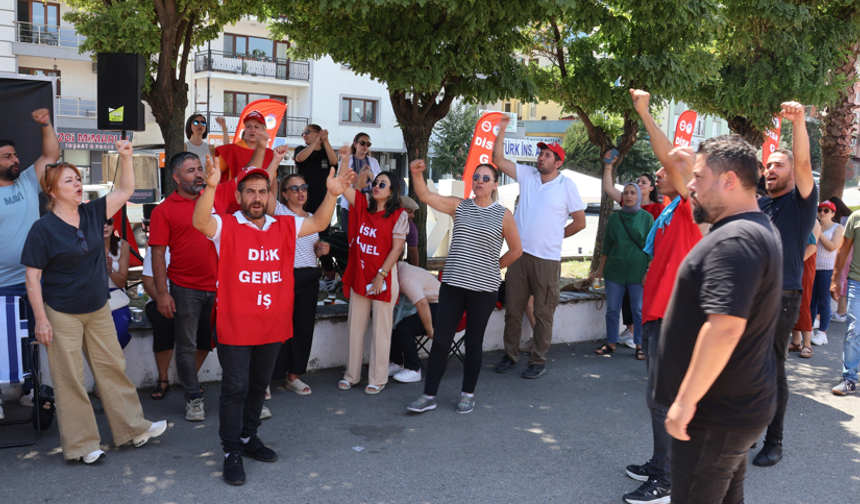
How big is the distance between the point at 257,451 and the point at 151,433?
2.64 feet

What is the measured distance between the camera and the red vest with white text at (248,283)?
13.8 ft

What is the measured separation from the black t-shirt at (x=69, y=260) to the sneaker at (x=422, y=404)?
2.43 metres

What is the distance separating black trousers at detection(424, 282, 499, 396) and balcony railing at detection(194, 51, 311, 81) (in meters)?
29.9

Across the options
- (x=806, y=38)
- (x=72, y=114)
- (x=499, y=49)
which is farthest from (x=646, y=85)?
(x=72, y=114)

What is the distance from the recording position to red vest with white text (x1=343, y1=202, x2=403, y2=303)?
6.08 m

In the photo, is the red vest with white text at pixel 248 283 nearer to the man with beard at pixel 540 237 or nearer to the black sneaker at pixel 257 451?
the black sneaker at pixel 257 451

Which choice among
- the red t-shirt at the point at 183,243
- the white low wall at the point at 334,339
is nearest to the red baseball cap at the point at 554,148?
the white low wall at the point at 334,339

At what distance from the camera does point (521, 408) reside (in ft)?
19.2

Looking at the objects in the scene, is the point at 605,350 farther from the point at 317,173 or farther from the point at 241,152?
the point at 241,152

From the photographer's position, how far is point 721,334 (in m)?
2.52

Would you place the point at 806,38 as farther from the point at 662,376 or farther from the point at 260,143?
the point at 662,376

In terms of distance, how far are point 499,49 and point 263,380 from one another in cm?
506

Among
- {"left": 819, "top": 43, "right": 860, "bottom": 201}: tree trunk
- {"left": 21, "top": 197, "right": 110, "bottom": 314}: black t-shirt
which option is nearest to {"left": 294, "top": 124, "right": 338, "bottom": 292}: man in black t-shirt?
{"left": 21, "top": 197, "right": 110, "bottom": 314}: black t-shirt

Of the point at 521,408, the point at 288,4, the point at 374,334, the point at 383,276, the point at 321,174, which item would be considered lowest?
the point at 521,408
